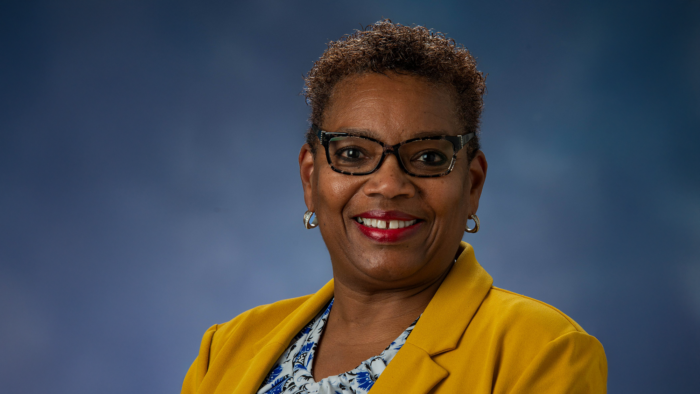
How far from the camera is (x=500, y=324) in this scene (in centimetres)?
178

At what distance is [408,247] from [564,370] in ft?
2.00

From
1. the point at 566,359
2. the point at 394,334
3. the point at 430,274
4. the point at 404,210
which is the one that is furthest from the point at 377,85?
the point at 566,359

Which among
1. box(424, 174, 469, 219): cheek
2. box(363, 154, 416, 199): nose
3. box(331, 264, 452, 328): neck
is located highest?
box(363, 154, 416, 199): nose

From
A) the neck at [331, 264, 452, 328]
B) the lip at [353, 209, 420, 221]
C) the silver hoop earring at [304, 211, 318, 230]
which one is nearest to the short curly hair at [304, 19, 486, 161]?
the silver hoop earring at [304, 211, 318, 230]

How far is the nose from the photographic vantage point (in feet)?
6.25

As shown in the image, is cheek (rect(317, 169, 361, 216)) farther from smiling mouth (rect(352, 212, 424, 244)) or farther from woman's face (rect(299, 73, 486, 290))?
smiling mouth (rect(352, 212, 424, 244))

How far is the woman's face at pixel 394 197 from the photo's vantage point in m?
1.93

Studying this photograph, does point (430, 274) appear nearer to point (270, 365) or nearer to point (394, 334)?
point (394, 334)

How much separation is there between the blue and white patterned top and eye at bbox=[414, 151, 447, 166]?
58 cm

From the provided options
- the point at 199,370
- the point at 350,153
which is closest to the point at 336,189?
the point at 350,153

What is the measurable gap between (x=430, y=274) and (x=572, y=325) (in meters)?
0.50

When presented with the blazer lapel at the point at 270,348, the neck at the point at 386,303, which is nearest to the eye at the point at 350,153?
the neck at the point at 386,303

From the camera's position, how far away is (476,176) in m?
2.20

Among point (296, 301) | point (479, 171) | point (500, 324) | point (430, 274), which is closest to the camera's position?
point (500, 324)
